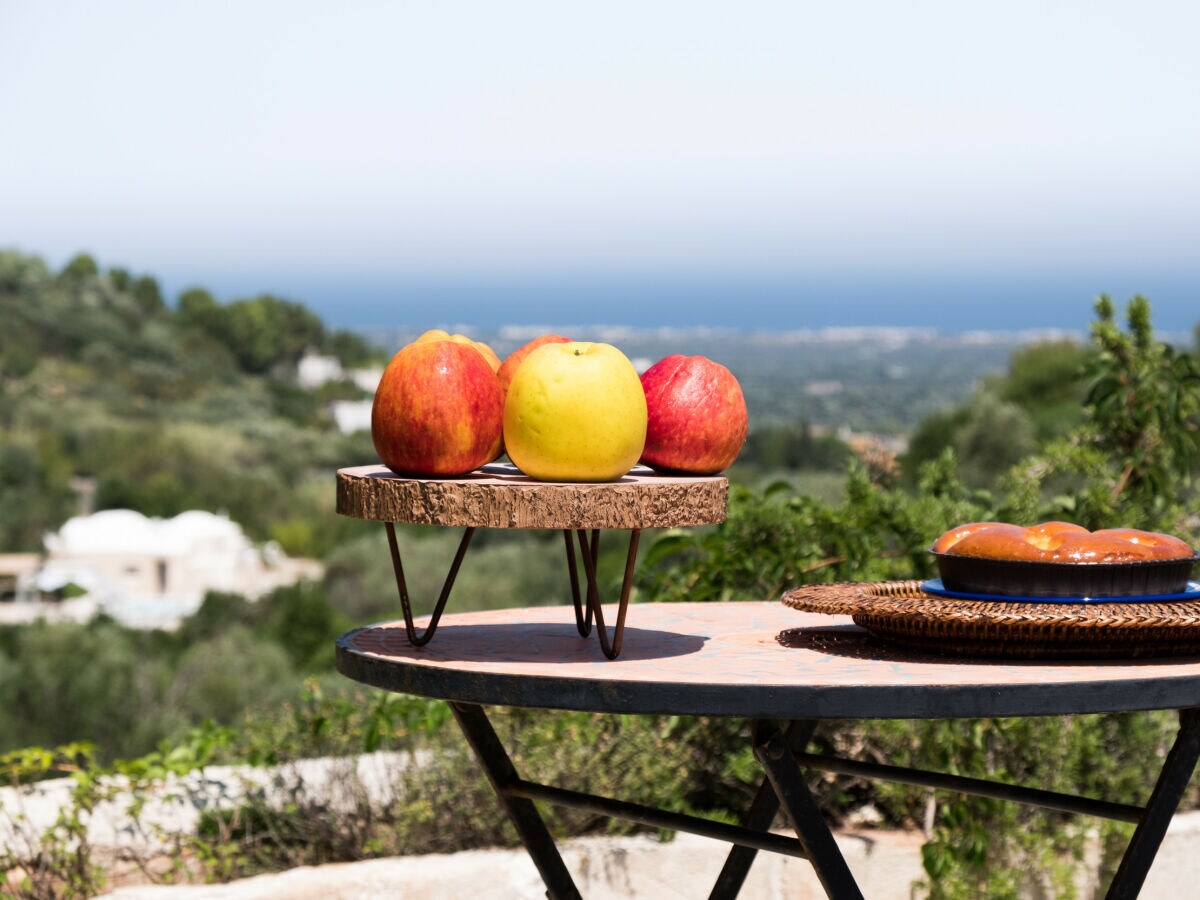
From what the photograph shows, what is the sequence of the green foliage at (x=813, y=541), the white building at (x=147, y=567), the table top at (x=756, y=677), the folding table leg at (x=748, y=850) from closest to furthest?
the table top at (x=756, y=677)
the folding table leg at (x=748, y=850)
the green foliage at (x=813, y=541)
the white building at (x=147, y=567)

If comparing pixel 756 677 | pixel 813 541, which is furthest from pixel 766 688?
pixel 813 541

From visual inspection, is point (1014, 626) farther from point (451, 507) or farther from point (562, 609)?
point (562, 609)

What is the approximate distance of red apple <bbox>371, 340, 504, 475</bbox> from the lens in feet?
7.34

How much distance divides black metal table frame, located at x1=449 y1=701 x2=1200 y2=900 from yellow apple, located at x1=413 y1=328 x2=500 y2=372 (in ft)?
→ 1.81

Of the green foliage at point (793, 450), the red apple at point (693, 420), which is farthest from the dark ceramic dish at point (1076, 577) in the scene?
the green foliage at point (793, 450)

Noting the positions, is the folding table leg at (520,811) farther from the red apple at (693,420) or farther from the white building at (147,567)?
the white building at (147,567)

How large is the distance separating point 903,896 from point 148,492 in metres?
60.1

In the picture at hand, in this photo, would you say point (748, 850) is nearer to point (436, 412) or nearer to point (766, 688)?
point (766, 688)

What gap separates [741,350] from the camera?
4919 centimetres

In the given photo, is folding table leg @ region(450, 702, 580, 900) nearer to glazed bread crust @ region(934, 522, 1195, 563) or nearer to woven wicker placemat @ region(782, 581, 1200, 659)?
woven wicker placemat @ region(782, 581, 1200, 659)

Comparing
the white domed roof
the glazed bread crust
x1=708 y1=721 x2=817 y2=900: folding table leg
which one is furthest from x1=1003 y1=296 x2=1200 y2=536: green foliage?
the white domed roof

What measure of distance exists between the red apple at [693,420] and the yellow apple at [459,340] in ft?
1.01

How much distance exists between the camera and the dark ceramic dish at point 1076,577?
2.29 m

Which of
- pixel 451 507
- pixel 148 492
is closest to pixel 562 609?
pixel 451 507
